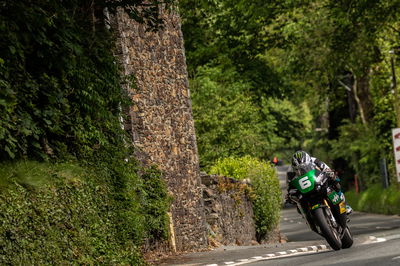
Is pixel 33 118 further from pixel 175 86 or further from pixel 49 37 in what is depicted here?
pixel 175 86

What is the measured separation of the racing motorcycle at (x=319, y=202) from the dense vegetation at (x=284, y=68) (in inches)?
311

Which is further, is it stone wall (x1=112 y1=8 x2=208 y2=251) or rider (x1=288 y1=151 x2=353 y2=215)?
stone wall (x1=112 y1=8 x2=208 y2=251)

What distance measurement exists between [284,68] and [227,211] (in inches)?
685

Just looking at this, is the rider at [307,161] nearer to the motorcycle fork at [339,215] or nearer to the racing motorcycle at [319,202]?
the racing motorcycle at [319,202]

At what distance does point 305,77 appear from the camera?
132ft

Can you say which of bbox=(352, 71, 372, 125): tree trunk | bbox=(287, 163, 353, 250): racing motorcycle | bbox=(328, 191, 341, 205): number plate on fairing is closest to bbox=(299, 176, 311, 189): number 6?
bbox=(287, 163, 353, 250): racing motorcycle

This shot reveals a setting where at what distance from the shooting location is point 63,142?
586 inches

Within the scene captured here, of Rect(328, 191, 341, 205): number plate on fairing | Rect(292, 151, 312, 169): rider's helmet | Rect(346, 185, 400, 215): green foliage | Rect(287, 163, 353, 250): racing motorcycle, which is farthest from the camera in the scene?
Rect(346, 185, 400, 215): green foliage

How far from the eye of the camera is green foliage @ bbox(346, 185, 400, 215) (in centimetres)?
4219

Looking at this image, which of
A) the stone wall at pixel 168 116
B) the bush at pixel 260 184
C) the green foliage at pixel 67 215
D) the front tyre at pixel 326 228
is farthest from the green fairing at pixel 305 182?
the bush at pixel 260 184

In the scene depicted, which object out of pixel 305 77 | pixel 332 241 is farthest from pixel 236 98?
pixel 332 241

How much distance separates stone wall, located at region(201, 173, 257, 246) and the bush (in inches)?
20.5

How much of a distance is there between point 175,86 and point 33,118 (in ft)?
26.9

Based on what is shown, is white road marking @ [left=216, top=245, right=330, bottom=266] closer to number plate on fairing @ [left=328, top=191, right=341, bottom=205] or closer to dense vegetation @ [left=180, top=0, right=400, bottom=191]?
number plate on fairing @ [left=328, top=191, right=341, bottom=205]
